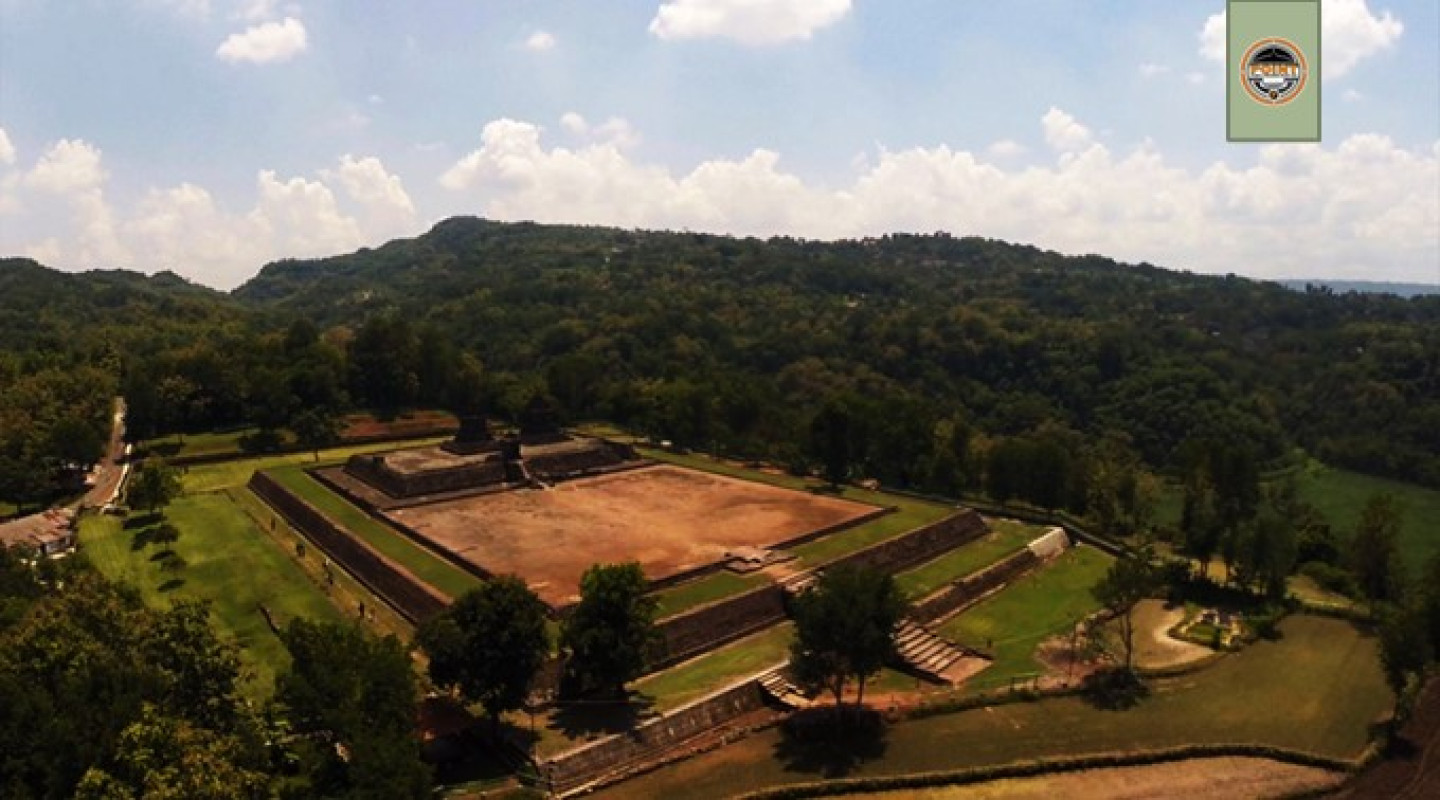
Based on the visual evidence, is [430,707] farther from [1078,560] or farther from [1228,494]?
[1228,494]

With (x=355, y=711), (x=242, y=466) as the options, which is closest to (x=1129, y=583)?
(x=355, y=711)

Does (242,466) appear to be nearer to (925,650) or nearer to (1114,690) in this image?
(925,650)

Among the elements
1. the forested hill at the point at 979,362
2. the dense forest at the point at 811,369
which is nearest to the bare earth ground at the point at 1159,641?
the dense forest at the point at 811,369

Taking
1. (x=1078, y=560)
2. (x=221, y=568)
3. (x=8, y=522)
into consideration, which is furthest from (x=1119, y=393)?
(x=8, y=522)

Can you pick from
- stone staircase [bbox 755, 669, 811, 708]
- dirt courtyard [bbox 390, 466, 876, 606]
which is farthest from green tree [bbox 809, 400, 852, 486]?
stone staircase [bbox 755, 669, 811, 708]

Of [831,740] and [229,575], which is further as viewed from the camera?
[229,575]
